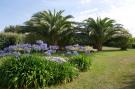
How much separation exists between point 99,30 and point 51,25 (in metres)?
4.70

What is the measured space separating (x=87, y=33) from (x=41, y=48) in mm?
16652

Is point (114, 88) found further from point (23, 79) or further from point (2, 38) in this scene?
point (2, 38)

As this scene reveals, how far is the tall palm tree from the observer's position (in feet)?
96.5

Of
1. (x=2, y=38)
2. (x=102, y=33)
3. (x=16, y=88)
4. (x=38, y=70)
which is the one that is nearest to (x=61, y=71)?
(x=38, y=70)

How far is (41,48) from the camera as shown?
13.4 metres

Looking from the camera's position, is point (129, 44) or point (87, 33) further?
point (129, 44)

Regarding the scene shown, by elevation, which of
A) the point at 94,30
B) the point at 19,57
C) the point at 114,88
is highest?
the point at 94,30

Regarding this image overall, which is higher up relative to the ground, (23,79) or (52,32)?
(52,32)

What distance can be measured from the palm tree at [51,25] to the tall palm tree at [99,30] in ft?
6.69

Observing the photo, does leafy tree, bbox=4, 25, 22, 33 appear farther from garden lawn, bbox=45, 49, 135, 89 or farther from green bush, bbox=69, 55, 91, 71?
garden lawn, bbox=45, 49, 135, 89

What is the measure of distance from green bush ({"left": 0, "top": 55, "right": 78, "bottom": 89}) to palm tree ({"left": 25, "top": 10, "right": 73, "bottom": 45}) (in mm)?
16024

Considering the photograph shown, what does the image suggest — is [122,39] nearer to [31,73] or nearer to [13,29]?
[13,29]

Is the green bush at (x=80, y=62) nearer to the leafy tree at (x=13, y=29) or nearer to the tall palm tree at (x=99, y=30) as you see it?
the tall palm tree at (x=99, y=30)

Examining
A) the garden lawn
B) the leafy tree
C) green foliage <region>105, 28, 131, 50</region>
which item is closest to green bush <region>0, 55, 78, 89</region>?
the garden lawn
